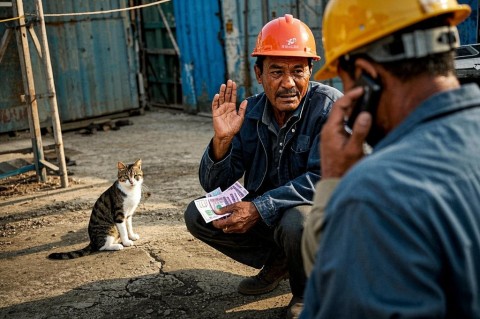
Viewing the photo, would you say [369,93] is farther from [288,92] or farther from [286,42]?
[286,42]

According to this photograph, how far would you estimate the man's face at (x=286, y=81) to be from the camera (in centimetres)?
383

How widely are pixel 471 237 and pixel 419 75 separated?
466 mm

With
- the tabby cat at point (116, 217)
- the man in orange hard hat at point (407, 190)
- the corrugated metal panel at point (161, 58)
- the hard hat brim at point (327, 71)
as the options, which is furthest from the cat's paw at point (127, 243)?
the corrugated metal panel at point (161, 58)

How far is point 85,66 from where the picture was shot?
11.4 m

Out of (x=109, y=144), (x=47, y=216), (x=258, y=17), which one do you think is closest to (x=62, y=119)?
(x=109, y=144)

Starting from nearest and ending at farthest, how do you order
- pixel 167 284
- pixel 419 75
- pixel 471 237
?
pixel 471 237 → pixel 419 75 → pixel 167 284

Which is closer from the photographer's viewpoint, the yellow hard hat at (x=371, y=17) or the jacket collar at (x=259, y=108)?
the yellow hard hat at (x=371, y=17)

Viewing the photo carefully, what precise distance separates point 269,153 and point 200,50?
7567 millimetres

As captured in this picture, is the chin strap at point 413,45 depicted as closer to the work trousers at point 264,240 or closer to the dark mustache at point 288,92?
the work trousers at point 264,240

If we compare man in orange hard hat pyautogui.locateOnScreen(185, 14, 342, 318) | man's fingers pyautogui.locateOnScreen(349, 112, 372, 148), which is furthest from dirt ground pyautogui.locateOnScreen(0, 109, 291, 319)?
man's fingers pyautogui.locateOnScreen(349, 112, 372, 148)

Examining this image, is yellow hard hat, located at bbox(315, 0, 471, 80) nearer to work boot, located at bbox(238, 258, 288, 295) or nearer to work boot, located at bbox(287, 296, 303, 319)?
work boot, located at bbox(287, 296, 303, 319)

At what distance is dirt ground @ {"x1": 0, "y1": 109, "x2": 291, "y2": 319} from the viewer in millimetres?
3975

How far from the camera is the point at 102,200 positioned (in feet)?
17.5

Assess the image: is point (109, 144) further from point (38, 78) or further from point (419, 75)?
point (419, 75)
